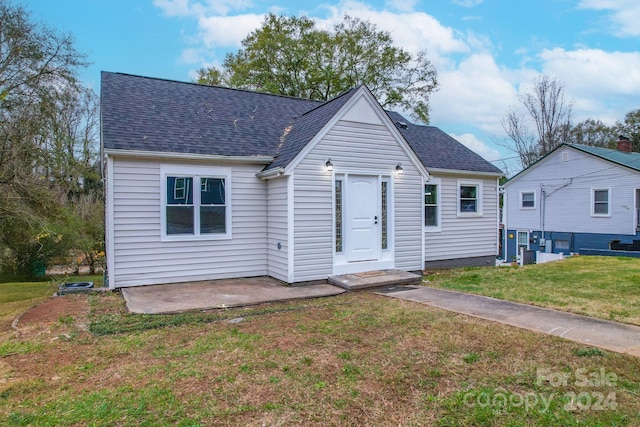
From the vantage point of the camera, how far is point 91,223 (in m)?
16.6

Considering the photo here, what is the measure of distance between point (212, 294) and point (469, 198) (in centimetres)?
875

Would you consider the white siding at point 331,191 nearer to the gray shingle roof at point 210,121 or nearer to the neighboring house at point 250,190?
the neighboring house at point 250,190

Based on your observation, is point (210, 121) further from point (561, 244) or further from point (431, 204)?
point (561, 244)

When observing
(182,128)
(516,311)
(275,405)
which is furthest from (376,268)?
(275,405)

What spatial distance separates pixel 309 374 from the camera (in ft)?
12.3

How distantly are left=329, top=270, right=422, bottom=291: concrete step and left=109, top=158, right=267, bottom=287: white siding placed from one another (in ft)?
6.88

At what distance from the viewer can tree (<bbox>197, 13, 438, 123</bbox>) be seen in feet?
83.2

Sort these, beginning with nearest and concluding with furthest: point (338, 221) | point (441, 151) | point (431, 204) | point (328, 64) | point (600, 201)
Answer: point (338, 221) < point (431, 204) < point (441, 151) < point (600, 201) < point (328, 64)

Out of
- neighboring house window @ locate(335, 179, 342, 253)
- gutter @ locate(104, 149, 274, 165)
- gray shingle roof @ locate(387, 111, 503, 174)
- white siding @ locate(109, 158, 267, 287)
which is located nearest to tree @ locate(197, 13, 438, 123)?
gray shingle roof @ locate(387, 111, 503, 174)

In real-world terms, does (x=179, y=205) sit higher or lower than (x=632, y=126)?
lower

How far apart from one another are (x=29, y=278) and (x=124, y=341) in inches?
547

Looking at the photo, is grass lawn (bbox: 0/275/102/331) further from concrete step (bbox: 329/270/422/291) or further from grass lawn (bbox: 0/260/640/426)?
concrete step (bbox: 329/270/422/291)

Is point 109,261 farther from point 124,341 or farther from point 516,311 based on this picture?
point 516,311

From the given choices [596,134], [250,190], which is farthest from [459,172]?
[596,134]
